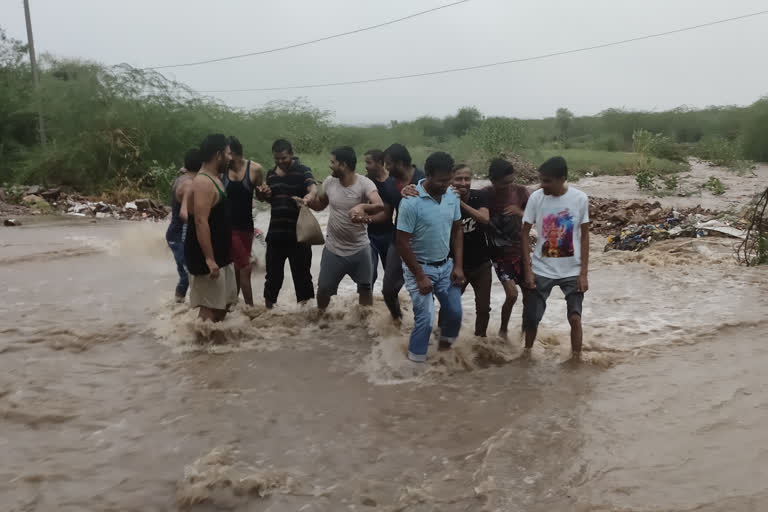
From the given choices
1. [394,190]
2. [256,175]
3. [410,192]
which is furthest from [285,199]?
[410,192]

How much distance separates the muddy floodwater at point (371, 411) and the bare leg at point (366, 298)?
14cm

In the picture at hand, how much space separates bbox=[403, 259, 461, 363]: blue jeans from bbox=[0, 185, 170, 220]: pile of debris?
1205 centimetres

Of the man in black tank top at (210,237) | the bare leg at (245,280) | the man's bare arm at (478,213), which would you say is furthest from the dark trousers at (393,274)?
the bare leg at (245,280)

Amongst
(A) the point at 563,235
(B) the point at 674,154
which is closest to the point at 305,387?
(A) the point at 563,235

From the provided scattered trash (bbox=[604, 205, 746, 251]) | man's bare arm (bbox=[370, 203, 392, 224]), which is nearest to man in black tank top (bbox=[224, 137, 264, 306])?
man's bare arm (bbox=[370, 203, 392, 224])

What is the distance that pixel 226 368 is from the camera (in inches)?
197

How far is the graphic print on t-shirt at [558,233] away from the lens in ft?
14.6

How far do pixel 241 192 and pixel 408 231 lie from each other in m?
2.08

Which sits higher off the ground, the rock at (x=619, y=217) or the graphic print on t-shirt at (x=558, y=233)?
the graphic print on t-shirt at (x=558, y=233)

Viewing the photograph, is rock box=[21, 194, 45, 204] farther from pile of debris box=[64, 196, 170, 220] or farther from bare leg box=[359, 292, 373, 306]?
bare leg box=[359, 292, 373, 306]

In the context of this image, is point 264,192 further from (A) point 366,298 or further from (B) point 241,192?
(A) point 366,298

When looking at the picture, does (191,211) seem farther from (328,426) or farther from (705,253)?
(705,253)

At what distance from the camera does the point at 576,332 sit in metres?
4.76

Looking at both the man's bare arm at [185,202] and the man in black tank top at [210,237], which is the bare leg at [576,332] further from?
the man's bare arm at [185,202]
